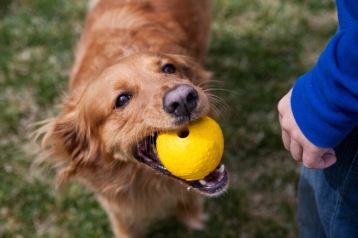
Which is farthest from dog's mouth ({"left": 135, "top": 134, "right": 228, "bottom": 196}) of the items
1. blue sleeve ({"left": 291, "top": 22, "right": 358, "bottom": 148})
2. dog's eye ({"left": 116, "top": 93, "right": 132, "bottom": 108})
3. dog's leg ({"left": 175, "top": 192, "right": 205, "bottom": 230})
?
dog's leg ({"left": 175, "top": 192, "right": 205, "bottom": 230})

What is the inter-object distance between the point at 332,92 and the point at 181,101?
0.82 metres

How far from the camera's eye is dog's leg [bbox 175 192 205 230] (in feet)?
10.6

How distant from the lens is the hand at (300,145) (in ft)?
5.01

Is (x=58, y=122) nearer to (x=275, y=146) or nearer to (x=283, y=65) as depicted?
(x=275, y=146)

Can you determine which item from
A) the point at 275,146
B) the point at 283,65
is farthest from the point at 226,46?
the point at 275,146

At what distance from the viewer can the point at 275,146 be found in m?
3.75

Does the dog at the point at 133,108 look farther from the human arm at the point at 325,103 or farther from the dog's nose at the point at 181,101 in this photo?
the human arm at the point at 325,103

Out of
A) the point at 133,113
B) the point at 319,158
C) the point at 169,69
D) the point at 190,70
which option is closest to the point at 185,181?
the point at 133,113

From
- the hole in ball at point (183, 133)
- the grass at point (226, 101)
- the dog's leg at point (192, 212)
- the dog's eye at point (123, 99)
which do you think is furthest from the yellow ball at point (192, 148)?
the dog's leg at point (192, 212)

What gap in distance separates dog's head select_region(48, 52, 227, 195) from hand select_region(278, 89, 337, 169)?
1.79 feet

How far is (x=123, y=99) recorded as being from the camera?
2.37 metres

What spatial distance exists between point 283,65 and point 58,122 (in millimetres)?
2649


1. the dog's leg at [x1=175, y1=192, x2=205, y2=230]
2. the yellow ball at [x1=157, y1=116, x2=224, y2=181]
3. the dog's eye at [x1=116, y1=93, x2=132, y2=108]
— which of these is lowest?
the dog's leg at [x1=175, y1=192, x2=205, y2=230]

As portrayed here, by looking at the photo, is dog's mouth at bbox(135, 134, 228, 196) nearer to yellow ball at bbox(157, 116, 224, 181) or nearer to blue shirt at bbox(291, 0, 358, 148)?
yellow ball at bbox(157, 116, 224, 181)
